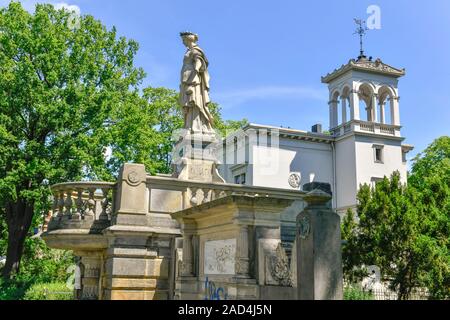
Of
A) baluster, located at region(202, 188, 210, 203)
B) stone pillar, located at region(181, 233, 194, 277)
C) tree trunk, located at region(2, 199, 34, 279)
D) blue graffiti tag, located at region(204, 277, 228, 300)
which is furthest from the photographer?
tree trunk, located at region(2, 199, 34, 279)

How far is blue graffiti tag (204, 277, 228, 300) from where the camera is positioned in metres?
8.66

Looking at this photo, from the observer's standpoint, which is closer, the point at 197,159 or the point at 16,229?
the point at 197,159

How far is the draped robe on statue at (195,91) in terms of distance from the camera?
14625mm

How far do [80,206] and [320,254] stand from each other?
7219 mm

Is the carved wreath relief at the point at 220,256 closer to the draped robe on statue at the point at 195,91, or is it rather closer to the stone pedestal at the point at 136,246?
the stone pedestal at the point at 136,246

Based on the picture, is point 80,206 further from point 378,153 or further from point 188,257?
point 378,153

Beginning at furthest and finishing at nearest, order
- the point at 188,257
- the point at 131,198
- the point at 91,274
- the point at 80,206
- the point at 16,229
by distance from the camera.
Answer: the point at 16,229 → the point at 91,274 → the point at 80,206 → the point at 131,198 → the point at 188,257

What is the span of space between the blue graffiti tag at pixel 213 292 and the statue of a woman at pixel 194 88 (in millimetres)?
5951

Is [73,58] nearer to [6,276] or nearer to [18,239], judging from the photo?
[18,239]

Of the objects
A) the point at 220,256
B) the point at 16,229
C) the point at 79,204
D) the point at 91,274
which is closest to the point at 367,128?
the point at 16,229

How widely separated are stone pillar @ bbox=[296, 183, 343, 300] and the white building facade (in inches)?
1197

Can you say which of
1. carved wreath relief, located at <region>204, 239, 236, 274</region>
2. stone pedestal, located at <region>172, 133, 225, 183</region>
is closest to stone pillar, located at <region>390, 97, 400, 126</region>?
stone pedestal, located at <region>172, 133, 225, 183</region>

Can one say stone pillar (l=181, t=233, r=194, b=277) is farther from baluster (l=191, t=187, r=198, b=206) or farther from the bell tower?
the bell tower

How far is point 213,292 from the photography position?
9.12 m
